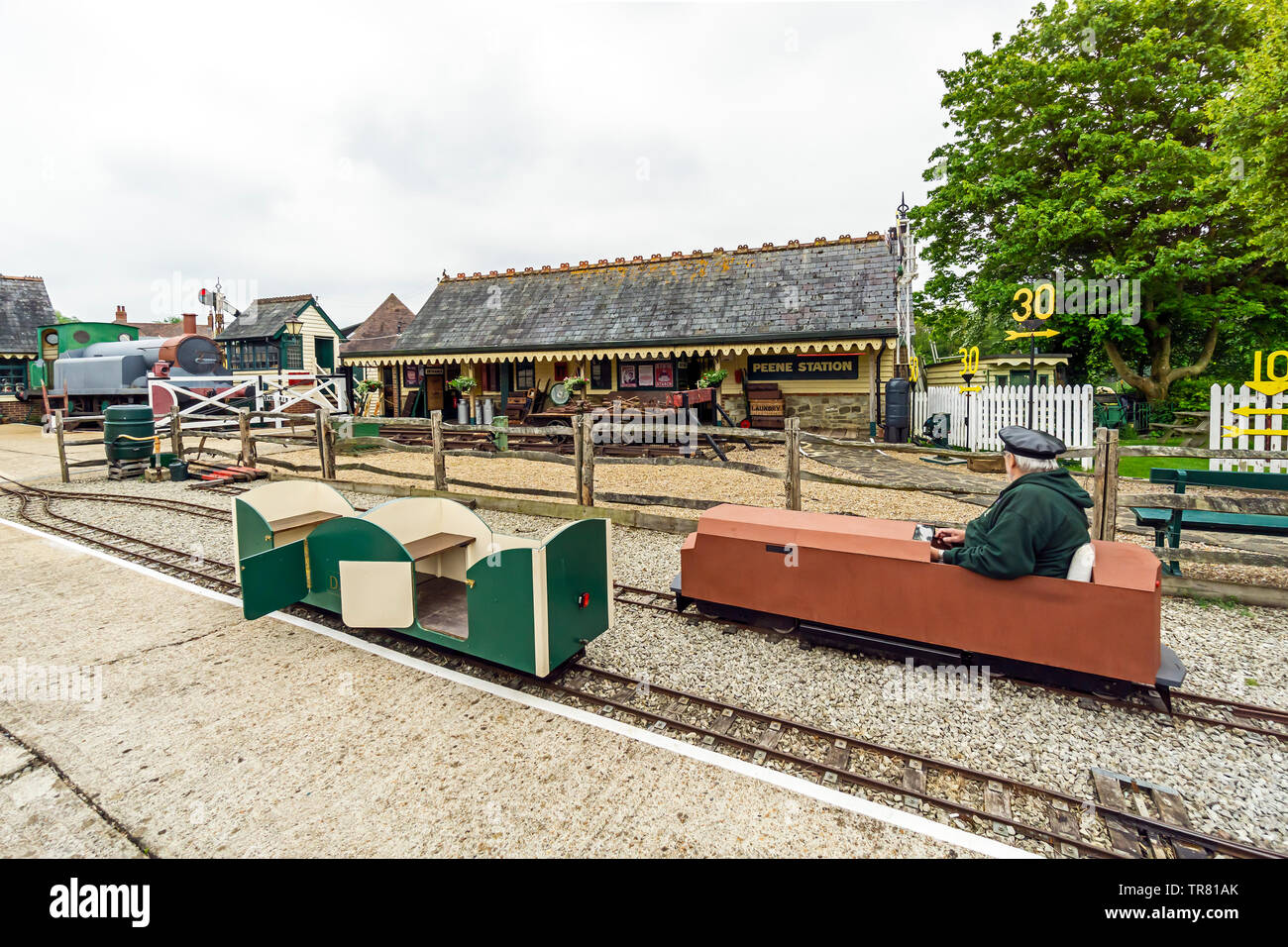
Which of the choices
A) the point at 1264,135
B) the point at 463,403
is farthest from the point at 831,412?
the point at 463,403

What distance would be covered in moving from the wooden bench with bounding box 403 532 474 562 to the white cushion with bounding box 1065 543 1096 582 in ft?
14.6

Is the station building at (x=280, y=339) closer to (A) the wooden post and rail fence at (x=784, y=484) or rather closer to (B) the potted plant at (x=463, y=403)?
(B) the potted plant at (x=463, y=403)

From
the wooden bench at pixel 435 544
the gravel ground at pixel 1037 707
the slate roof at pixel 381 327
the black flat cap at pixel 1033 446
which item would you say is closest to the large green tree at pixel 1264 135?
the gravel ground at pixel 1037 707

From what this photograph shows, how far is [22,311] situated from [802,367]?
4153cm

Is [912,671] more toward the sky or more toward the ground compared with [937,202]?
more toward the ground

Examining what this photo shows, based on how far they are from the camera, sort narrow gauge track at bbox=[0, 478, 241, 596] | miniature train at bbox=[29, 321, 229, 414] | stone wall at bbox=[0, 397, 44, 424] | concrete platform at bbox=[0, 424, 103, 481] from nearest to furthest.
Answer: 1. narrow gauge track at bbox=[0, 478, 241, 596]
2. concrete platform at bbox=[0, 424, 103, 481]
3. miniature train at bbox=[29, 321, 229, 414]
4. stone wall at bbox=[0, 397, 44, 424]

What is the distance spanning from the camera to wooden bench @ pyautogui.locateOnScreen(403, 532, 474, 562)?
16.1ft

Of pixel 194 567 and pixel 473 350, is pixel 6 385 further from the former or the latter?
pixel 194 567

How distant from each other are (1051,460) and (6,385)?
144ft

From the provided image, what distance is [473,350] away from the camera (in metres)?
19.1

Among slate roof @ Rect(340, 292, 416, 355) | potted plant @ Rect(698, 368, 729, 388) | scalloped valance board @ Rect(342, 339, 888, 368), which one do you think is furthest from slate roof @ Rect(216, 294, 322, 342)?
potted plant @ Rect(698, 368, 729, 388)

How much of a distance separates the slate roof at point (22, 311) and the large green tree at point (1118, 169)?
4343 cm

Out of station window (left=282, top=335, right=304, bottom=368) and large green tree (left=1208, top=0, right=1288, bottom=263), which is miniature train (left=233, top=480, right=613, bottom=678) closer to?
large green tree (left=1208, top=0, right=1288, bottom=263)
